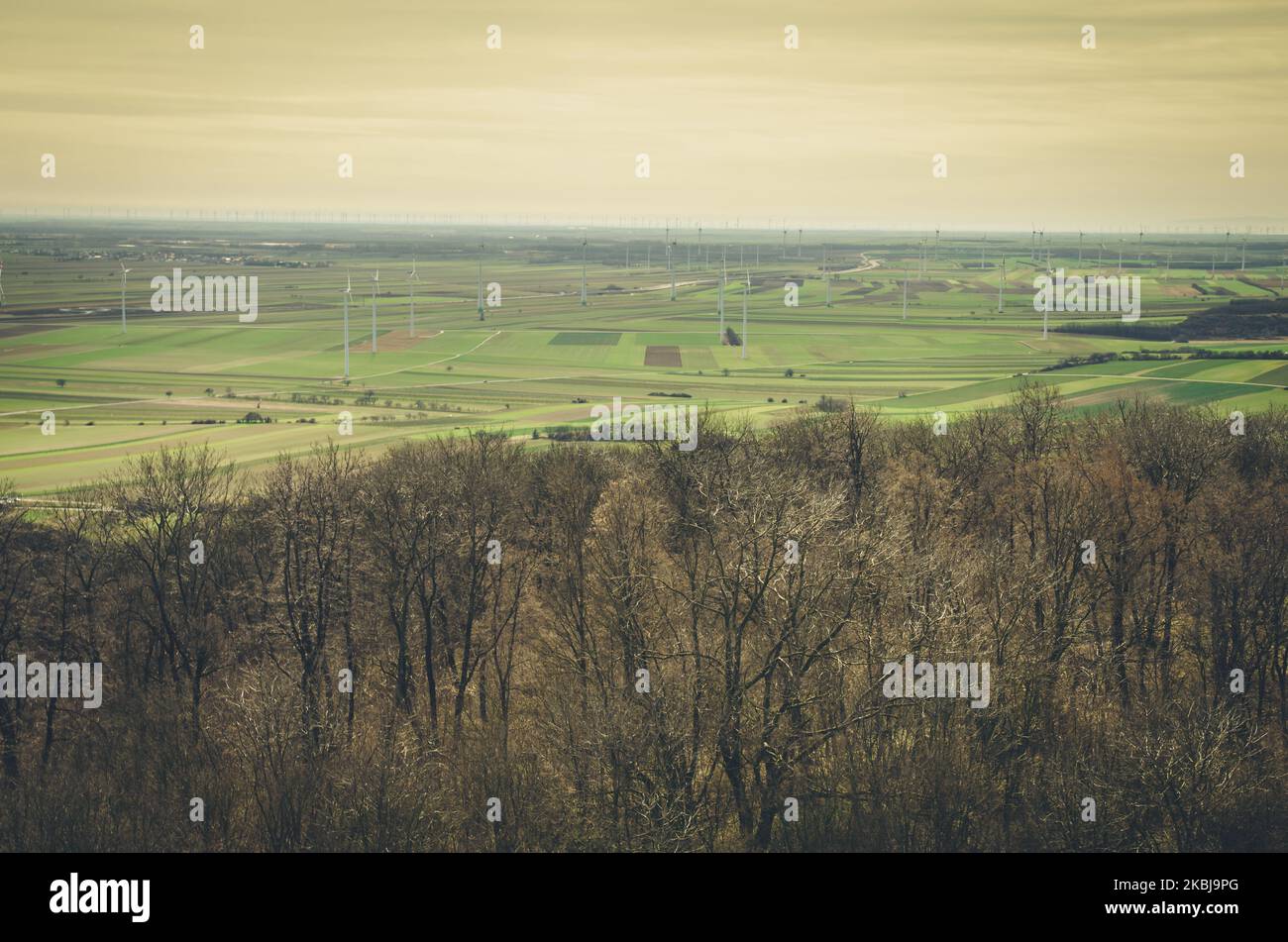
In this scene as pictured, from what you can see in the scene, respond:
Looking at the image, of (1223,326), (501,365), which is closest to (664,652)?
(501,365)

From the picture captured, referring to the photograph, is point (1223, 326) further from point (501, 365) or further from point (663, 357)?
point (501, 365)

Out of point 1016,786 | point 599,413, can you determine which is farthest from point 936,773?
point 599,413

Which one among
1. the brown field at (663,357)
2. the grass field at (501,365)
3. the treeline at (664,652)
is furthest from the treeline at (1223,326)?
the treeline at (664,652)

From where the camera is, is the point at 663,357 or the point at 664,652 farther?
the point at 663,357

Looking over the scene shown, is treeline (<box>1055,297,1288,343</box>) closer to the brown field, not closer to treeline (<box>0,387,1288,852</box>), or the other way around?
the brown field

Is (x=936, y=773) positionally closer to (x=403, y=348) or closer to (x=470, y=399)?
(x=470, y=399)

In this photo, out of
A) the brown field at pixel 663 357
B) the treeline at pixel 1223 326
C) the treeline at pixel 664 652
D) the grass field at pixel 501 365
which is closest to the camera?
the treeline at pixel 664 652

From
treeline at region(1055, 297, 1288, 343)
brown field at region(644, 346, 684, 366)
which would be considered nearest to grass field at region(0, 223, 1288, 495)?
brown field at region(644, 346, 684, 366)

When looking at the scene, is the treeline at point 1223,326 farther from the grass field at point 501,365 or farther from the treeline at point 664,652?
the treeline at point 664,652
